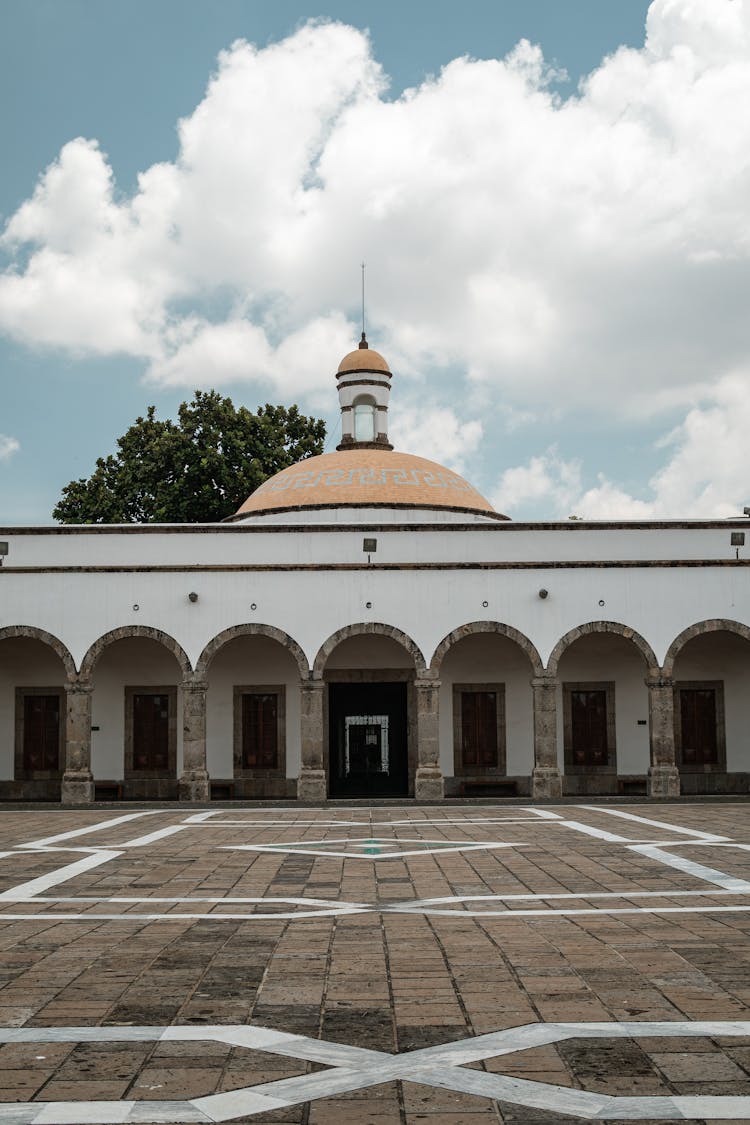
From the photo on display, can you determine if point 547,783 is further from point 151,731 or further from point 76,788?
point 76,788

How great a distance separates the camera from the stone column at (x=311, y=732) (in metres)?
21.0

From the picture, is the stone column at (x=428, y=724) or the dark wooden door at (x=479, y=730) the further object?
the dark wooden door at (x=479, y=730)

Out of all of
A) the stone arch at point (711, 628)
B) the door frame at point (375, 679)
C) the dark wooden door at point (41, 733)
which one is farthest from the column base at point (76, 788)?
the stone arch at point (711, 628)

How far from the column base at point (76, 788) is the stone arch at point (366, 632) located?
4368mm

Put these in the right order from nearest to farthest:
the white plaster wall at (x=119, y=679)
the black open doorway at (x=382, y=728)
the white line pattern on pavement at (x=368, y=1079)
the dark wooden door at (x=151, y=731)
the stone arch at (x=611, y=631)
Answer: the white line pattern on pavement at (x=368, y=1079)
the stone arch at (x=611, y=631)
the dark wooden door at (x=151, y=731)
the white plaster wall at (x=119, y=679)
the black open doorway at (x=382, y=728)

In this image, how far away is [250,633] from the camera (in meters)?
21.4

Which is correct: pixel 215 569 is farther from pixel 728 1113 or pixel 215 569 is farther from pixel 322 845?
pixel 728 1113

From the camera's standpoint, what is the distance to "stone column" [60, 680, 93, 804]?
829 inches

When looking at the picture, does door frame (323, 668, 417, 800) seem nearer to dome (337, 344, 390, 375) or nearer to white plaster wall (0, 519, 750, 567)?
white plaster wall (0, 519, 750, 567)

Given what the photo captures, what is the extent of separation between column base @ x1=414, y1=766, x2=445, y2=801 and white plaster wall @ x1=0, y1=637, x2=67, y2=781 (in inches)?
284

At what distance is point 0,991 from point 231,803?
561 inches

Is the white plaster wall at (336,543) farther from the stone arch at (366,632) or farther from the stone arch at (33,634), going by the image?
the stone arch at (366,632)

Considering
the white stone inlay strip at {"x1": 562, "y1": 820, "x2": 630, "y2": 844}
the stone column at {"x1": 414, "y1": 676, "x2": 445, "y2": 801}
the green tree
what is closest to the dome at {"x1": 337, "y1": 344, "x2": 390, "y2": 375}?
the green tree

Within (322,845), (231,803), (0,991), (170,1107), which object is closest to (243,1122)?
(170,1107)
